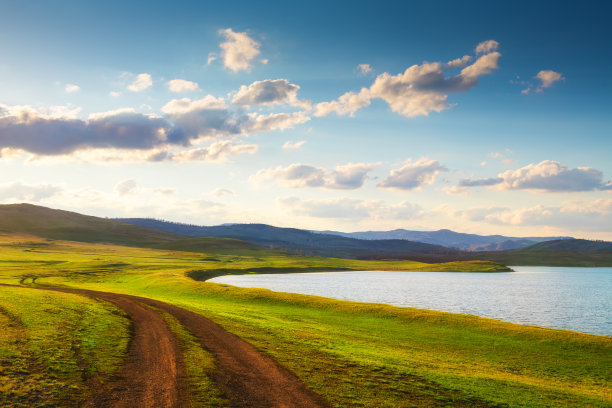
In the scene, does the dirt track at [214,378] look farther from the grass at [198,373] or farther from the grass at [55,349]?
the grass at [55,349]

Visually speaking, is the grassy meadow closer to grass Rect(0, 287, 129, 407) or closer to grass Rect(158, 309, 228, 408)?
grass Rect(158, 309, 228, 408)

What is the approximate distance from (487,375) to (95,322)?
116ft

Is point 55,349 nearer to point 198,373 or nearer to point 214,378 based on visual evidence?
point 198,373

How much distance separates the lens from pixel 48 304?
45.0 m

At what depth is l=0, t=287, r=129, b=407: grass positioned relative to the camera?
65.4 ft

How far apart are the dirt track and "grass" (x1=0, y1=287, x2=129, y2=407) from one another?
1417 mm

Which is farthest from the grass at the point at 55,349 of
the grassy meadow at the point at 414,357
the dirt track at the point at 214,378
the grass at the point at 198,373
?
the grass at the point at 198,373

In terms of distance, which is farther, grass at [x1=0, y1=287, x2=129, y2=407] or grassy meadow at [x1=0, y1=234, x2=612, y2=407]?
grassy meadow at [x1=0, y1=234, x2=612, y2=407]

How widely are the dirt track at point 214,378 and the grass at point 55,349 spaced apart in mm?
1417

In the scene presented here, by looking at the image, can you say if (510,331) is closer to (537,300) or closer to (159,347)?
(159,347)

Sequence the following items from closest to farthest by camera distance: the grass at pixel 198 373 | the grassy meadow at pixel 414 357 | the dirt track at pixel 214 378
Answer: the grass at pixel 198 373 → the dirt track at pixel 214 378 → the grassy meadow at pixel 414 357

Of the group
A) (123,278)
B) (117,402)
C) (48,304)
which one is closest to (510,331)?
(117,402)

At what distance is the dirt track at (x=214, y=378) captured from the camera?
19.9 m

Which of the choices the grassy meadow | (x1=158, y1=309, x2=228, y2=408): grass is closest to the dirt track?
(x1=158, y1=309, x2=228, y2=408): grass
